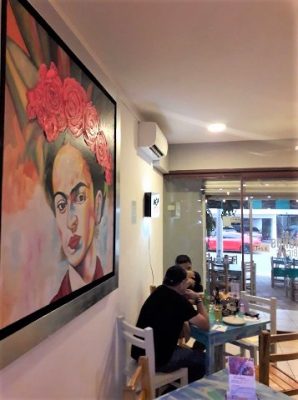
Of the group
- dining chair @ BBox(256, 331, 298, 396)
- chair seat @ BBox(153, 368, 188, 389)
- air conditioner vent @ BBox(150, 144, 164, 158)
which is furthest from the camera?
air conditioner vent @ BBox(150, 144, 164, 158)

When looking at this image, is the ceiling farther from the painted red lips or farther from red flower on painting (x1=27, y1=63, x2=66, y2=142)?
the painted red lips

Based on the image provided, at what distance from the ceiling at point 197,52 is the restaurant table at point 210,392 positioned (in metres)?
1.78

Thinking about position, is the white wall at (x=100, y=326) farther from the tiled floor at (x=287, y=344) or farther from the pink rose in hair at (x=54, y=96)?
the tiled floor at (x=287, y=344)

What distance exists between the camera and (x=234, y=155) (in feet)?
13.3

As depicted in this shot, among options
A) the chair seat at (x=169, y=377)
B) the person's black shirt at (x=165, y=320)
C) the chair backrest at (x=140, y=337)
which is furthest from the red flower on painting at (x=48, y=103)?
the chair seat at (x=169, y=377)

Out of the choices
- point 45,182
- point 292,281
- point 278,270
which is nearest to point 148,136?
point 45,182

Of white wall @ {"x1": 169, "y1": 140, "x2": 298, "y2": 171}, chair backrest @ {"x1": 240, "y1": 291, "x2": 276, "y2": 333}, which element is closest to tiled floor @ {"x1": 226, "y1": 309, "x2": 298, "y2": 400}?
chair backrest @ {"x1": 240, "y1": 291, "x2": 276, "y2": 333}

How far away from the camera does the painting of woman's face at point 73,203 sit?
4.50 ft

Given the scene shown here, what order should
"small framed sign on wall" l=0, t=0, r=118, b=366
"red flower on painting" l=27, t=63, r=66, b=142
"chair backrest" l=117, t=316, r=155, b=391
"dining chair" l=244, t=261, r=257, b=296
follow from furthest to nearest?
"dining chair" l=244, t=261, r=257, b=296, "chair backrest" l=117, t=316, r=155, b=391, "red flower on painting" l=27, t=63, r=66, b=142, "small framed sign on wall" l=0, t=0, r=118, b=366

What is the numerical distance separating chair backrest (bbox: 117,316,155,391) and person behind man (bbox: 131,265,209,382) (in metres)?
0.16

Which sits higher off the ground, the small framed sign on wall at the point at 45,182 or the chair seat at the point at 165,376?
the small framed sign on wall at the point at 45,182

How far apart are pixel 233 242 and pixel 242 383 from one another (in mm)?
3073

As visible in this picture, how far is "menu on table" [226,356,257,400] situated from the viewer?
1356 mm

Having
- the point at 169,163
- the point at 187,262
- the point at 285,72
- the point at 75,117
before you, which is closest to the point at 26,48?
the point at 75,117
